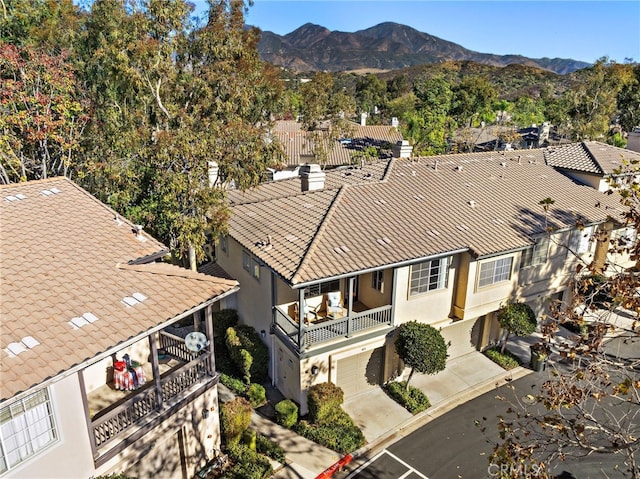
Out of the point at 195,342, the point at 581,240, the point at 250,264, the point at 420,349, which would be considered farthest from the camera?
the point at 581,240

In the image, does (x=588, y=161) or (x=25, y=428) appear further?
(x=588, y=161)

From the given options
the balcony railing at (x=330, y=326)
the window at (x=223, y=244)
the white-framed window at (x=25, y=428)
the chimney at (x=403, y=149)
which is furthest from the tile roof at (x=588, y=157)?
the white-framed window at (x=25, y=428)

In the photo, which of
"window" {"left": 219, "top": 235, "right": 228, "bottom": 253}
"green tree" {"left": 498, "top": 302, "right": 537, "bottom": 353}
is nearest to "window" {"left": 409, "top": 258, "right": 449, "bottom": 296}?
"green tree" {"left": 498, "top": 302, "right": 537, "bottom": 353}

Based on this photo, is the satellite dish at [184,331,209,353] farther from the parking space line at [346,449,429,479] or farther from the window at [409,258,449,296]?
the window at [409,258,449,296]

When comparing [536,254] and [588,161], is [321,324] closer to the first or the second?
[536,254]

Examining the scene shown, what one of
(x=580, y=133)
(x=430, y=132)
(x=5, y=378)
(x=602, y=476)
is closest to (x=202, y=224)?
(x=5, y=378)

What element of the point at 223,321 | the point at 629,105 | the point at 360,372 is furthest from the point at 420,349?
the point at 629,105
